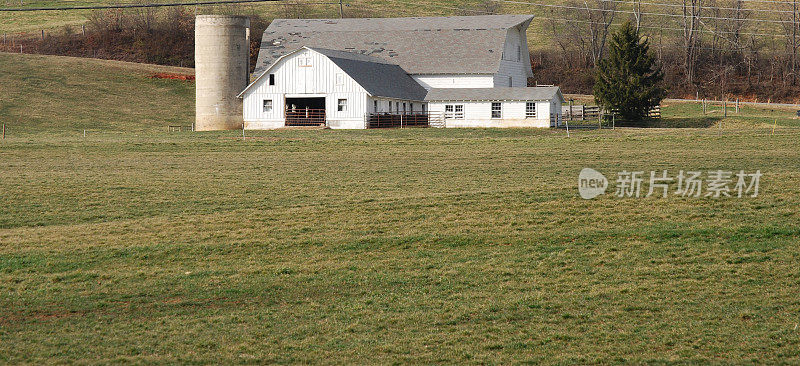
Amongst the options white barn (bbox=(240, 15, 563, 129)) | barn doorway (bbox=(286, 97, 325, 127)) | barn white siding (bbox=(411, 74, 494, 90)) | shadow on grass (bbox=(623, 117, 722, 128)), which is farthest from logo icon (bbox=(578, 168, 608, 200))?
barn white siding (bbox=(411, 74, 494, 90))

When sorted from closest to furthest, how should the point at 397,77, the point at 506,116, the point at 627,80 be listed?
the point at 506,116, the point at 627,80, the point at 397,77

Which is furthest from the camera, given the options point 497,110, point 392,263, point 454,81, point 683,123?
point 454,81

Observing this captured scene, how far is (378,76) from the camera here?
6438 cm

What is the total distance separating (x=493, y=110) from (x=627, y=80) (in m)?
10.9

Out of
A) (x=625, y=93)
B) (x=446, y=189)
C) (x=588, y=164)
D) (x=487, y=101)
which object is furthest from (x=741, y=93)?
(x=446, y=189)

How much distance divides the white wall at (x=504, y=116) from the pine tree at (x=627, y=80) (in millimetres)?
7730

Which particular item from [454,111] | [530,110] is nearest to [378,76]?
[454,111]

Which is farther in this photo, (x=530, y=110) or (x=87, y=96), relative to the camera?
(x=87, y=96)

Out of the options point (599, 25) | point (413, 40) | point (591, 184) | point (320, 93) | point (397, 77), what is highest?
point (599, 25)

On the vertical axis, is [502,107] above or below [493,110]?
above

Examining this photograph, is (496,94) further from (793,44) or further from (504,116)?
(793,44)

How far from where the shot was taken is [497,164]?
35.4 meters

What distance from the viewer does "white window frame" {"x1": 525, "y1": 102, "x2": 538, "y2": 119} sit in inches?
2336

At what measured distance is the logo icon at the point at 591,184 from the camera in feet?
88.1
